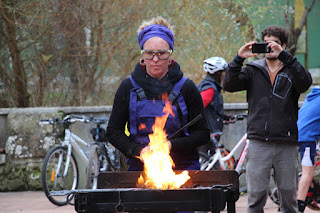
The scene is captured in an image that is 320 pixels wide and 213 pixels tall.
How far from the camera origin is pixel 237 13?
11945 mm

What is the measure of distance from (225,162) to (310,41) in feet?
54.5

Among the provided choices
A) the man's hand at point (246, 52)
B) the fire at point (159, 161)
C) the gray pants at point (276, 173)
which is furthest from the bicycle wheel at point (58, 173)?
the fire at point (159, 161)

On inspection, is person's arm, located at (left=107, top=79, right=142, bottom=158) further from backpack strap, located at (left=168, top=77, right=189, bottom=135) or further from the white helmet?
the white helmet

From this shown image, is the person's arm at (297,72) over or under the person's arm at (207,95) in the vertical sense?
over

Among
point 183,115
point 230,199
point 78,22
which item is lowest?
point 230,199

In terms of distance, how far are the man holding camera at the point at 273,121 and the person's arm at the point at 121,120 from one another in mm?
2004

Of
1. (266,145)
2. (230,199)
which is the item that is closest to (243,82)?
(266,145)

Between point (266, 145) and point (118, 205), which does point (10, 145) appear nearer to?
point (266, 145)

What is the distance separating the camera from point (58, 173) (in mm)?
8672

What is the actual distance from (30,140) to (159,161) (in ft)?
20.8

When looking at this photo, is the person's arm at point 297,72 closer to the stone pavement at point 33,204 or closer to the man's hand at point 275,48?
the man's hand at point 275,48

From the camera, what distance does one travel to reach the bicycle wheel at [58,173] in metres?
8.38

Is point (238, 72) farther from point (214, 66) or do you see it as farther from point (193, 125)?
point (214, 66)

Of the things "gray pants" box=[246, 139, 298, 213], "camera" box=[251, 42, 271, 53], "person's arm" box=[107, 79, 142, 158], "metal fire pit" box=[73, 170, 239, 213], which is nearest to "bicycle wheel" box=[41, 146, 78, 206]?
"gray pants" box=[246, 139, 298, 213]
